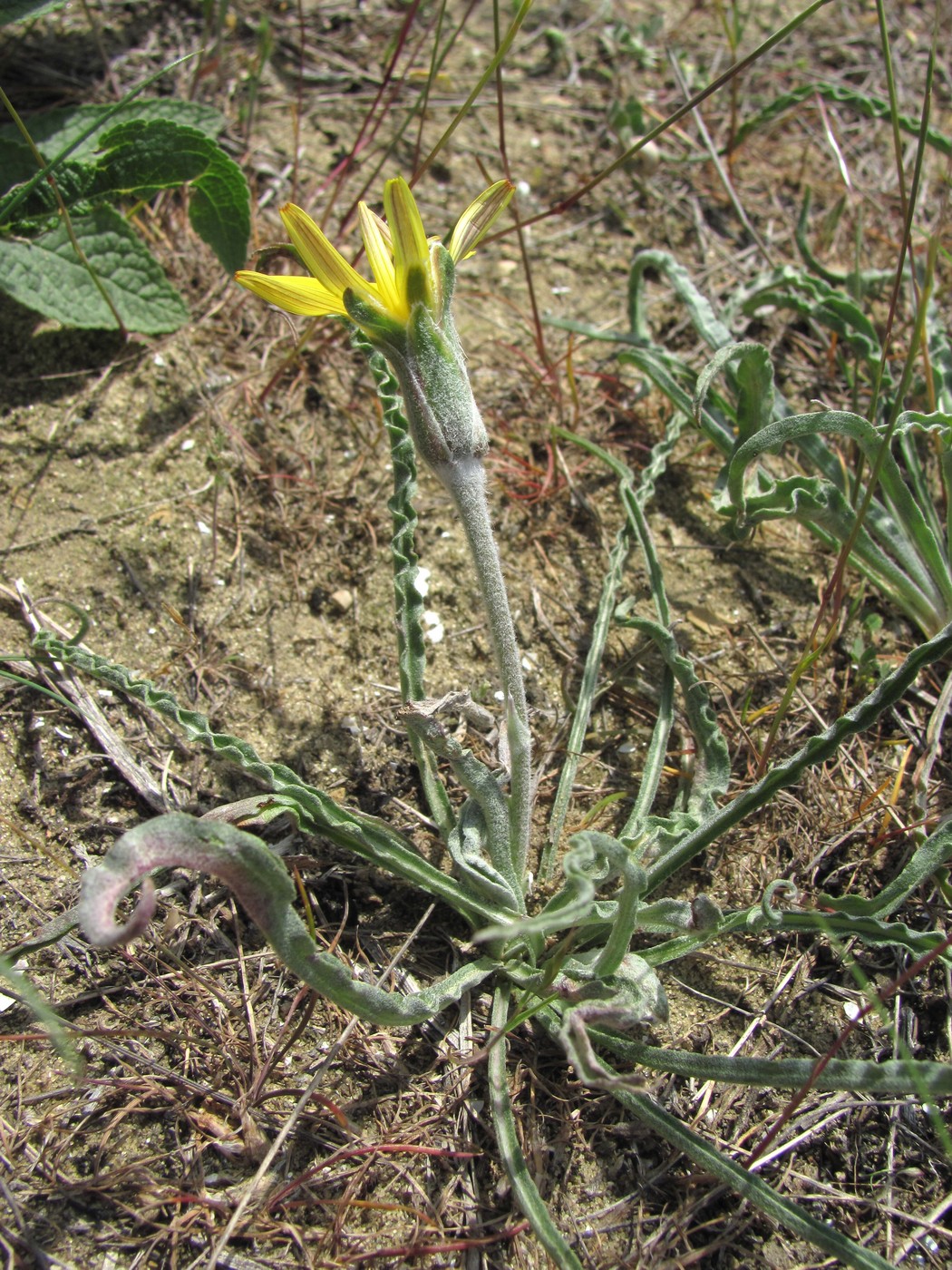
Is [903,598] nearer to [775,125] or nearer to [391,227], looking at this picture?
[391,227]

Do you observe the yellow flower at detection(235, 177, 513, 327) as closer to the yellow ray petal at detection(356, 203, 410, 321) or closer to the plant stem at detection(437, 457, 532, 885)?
the yellow ray petal at detection(356, 203, 410, 321)

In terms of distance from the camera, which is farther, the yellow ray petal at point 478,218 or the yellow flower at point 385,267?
the yellow ray petal at point 478,218

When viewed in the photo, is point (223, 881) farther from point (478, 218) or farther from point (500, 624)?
point (478, 218)

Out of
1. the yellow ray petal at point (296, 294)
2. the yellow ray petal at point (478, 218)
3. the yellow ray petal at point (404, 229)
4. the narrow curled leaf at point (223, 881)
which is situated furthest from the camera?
the yellow ray petal at point (478, 218)

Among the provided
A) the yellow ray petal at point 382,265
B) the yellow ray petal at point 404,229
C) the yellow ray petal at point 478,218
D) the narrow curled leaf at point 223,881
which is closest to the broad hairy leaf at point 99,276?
the yellow ray petal at point 382,265

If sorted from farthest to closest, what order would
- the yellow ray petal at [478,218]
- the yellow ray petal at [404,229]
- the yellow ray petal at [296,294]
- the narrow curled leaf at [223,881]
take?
the yellow ray petal at [478,218] < the yellow ray petal at [296,294] < the yellow ray petal at [404,229] < the narrow curled leaf at [223,881]

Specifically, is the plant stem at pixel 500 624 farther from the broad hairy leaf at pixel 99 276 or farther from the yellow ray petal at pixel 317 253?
the broad hairy leaf at pixel 99 276
